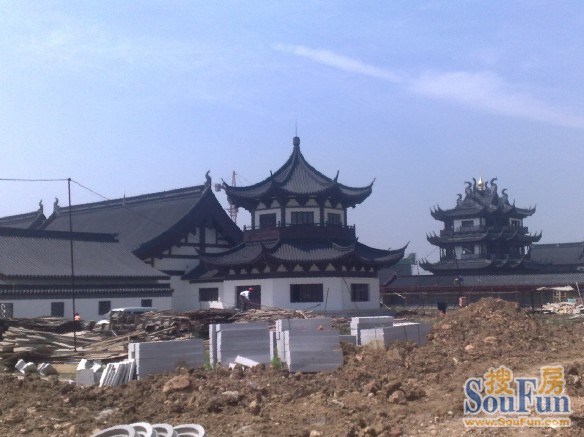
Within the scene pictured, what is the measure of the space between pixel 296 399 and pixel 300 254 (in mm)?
22464

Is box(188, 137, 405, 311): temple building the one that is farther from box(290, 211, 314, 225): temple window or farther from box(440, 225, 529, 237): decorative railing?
box(440, 225, 529, 237): decorative railing

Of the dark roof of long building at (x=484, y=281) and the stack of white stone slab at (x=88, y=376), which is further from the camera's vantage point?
the dark roof of long building at (x=484, y=281)

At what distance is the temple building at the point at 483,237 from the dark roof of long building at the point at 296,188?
52.3 feet

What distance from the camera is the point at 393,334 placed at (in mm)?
16375

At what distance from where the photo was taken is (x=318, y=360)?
1344 centimetres

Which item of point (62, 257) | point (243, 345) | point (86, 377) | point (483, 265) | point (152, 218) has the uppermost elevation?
point (152, 218)

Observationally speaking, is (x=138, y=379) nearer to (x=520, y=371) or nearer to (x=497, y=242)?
(x=520, y=371)

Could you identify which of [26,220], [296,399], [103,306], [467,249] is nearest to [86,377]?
[296,399]

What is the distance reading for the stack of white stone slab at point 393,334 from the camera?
16203 millimetres

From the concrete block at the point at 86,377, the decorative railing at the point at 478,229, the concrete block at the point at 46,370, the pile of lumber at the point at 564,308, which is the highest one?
the decorative railing at the point at 478,229

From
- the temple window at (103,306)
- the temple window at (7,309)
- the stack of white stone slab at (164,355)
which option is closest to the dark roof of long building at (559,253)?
the temple window at (103,306)

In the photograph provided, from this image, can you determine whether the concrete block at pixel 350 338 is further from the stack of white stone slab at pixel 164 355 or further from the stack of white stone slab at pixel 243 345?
the stack of white stone slab at pixel 164 355

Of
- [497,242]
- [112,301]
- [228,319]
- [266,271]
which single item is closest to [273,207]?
[266,271]

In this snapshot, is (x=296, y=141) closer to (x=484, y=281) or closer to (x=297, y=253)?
(x=297, y=253)
